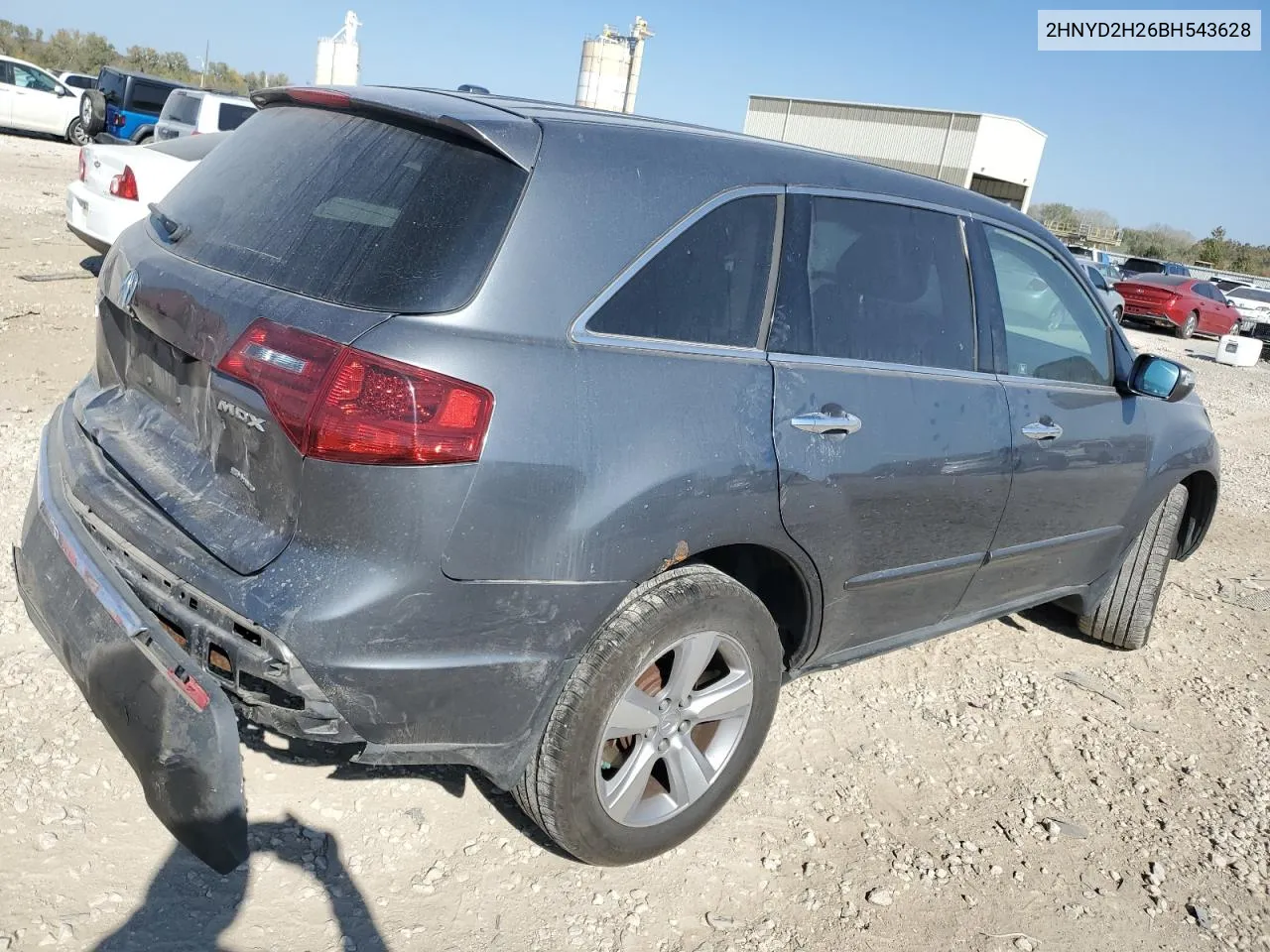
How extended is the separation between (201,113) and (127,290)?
13290 millimetres

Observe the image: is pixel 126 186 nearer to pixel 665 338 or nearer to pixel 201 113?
pixel 665 338

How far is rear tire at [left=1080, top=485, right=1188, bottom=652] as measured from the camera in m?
4.55

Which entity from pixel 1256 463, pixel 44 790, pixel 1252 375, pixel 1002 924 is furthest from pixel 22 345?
pixel 1252 375

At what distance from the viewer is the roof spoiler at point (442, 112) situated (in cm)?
Answer: 233

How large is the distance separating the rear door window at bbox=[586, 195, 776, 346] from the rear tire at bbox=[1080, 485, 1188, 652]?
2644mm

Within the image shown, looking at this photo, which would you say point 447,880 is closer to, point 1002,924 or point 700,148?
point 1002,924

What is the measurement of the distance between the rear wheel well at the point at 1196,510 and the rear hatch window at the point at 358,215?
3693 millimetres

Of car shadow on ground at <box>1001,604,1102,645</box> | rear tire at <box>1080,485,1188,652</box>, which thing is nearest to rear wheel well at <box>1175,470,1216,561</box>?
rear tire at <box>1080,485,1188,652</box>

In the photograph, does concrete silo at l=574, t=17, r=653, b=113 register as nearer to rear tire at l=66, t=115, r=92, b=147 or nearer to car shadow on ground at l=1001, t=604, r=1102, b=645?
rear tire at l=66, t=115, r=92, b=147

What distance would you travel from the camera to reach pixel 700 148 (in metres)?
2.68

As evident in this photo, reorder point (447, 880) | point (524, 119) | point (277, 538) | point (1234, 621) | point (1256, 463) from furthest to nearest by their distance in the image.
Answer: point (1256, 463) < point (1234, 621) < point (447, 880) < point (524, 119) < point (277, 538)

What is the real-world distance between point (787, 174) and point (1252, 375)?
1781 centimetres

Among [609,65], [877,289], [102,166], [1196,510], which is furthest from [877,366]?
[609,65]

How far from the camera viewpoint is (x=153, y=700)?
2213 millimetres
